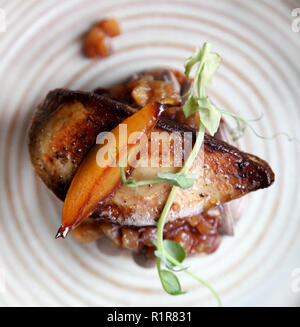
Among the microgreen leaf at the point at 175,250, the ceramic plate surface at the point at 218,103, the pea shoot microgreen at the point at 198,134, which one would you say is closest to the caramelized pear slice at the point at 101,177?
the pea shoot microgreen at the point at 198,134

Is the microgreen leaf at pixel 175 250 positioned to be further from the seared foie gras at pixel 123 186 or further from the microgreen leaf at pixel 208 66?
the microgreen leaf at pixel 208 66

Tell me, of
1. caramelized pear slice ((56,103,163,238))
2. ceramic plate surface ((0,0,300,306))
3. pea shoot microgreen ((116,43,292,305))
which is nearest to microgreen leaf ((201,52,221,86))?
pea shoot microgreen ((116,43,292,305))

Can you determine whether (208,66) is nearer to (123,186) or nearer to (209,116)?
(209,116)

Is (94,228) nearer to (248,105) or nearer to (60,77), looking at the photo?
(60,77)

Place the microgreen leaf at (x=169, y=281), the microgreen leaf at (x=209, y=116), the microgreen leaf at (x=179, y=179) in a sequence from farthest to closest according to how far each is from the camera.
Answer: the microgreen leaf at (x=169, y=281)
the microgreen leaf at (x=209, y=116)
the microgreen leaf at (x=179, y=179)

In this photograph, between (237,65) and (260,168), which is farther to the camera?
(237,65)

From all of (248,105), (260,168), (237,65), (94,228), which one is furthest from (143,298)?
(237,65)
